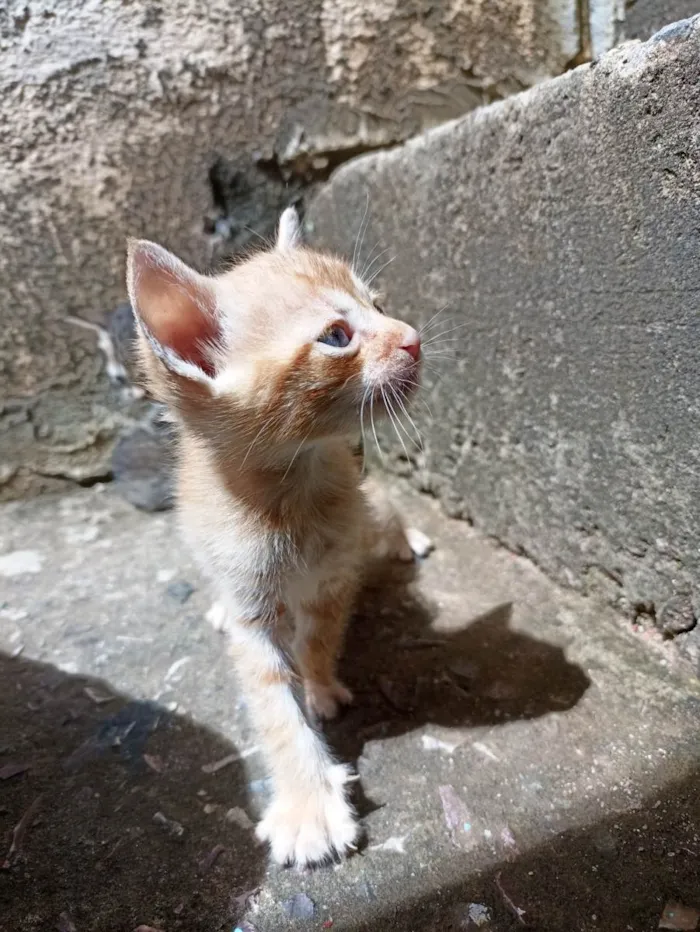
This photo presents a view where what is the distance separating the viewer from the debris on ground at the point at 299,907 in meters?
0.97

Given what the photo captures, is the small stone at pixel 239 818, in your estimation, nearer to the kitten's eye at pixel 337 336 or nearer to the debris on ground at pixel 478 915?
the debris on ground at pixel 478 915

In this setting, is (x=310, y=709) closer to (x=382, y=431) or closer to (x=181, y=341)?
(x=181, y=341)

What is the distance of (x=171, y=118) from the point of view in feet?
6.31

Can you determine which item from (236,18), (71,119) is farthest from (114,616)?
(236,18)

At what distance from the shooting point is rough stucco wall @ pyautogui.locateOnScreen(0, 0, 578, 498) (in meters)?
1.82

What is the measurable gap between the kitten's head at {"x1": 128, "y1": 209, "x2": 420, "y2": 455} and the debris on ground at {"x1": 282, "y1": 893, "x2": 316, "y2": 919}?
0.71m

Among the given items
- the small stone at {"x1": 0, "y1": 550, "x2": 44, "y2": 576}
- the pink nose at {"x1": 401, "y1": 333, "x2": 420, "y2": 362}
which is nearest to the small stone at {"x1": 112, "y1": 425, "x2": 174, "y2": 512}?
the small stone at {"x1": 0, "y1": 550, "x2": 44, "y2": 576}

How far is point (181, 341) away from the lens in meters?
1.01

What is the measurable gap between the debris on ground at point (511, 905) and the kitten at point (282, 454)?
24 cm

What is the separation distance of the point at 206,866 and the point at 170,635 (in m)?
0.63

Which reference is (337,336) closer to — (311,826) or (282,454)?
(282,454)

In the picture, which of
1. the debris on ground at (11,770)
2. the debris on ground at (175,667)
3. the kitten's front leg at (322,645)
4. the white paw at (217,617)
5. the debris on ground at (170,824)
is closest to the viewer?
the debris on ground at (170,824)

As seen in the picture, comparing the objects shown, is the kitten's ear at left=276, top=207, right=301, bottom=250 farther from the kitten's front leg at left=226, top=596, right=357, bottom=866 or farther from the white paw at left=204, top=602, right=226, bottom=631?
the white paw at left=204, top=602, right=226, bottom=631

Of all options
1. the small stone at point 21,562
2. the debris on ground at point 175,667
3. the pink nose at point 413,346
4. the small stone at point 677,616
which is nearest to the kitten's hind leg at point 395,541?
the debris on ground at point 175,667
